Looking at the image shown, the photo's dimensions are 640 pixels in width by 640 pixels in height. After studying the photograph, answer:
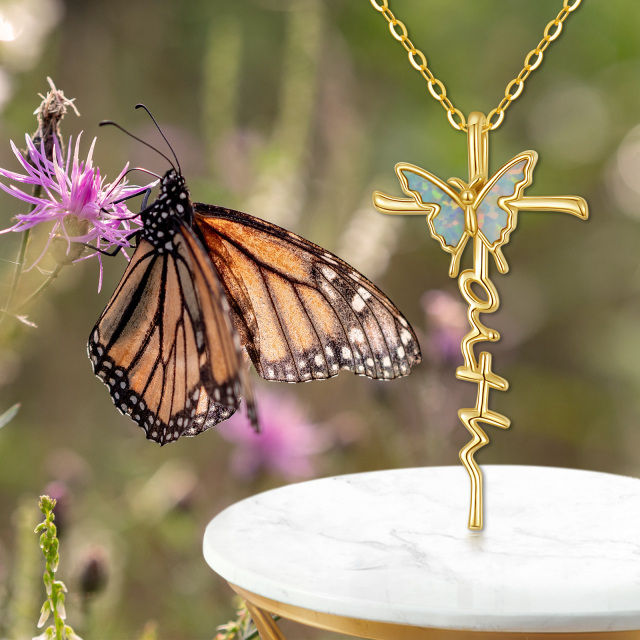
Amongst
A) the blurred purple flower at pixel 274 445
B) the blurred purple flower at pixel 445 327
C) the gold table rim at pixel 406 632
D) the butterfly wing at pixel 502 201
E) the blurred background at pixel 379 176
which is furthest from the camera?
the blurred background at pixel 379 176

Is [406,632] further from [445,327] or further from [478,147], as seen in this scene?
[445,327]

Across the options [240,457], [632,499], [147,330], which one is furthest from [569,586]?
[240,457]

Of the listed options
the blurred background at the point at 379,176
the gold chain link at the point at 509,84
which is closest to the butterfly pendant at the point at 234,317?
the gold chain link at the point at 509,84

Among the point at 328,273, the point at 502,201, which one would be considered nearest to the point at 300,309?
the point at 328,273

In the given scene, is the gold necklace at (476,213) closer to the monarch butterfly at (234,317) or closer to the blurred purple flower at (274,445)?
the monarch butterfly at (234,317)

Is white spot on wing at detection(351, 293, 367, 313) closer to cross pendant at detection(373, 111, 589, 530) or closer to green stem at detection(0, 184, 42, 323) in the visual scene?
cross pendant at detection(373, 111, 589, 530)

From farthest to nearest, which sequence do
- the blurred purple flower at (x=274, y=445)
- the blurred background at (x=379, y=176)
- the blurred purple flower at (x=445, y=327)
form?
the blurred background at (x=379, y=176)
the blurred purple flower at (x=274, y=445)
the blurred purple flower at (x=445, y=327)
